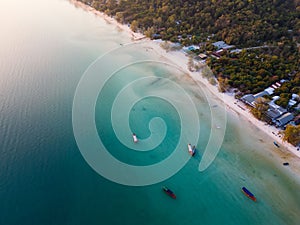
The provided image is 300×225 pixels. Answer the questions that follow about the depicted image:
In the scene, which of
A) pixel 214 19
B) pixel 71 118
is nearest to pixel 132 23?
pixel 214 19

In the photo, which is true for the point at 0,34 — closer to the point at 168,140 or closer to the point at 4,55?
the point at 4,55

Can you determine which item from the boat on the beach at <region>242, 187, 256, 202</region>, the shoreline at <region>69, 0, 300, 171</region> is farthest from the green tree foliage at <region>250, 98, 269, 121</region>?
the boat on the beach at <region>242, 187, 256, 202</region>

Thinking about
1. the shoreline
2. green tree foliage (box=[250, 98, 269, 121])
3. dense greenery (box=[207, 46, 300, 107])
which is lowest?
the shoreline

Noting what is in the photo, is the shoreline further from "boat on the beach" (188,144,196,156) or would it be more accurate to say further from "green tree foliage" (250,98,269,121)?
"boat on the beach" (188,144,196,156)

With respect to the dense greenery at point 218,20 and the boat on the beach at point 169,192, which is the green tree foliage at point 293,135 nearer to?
the boat on the beach at point 169,192

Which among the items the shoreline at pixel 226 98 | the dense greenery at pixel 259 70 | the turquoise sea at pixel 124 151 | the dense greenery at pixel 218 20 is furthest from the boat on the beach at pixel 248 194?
the dense greenery at pixel 218 20

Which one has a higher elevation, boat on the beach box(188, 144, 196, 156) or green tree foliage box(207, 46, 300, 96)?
green tree foliage box(207, 46, 300, 96)
